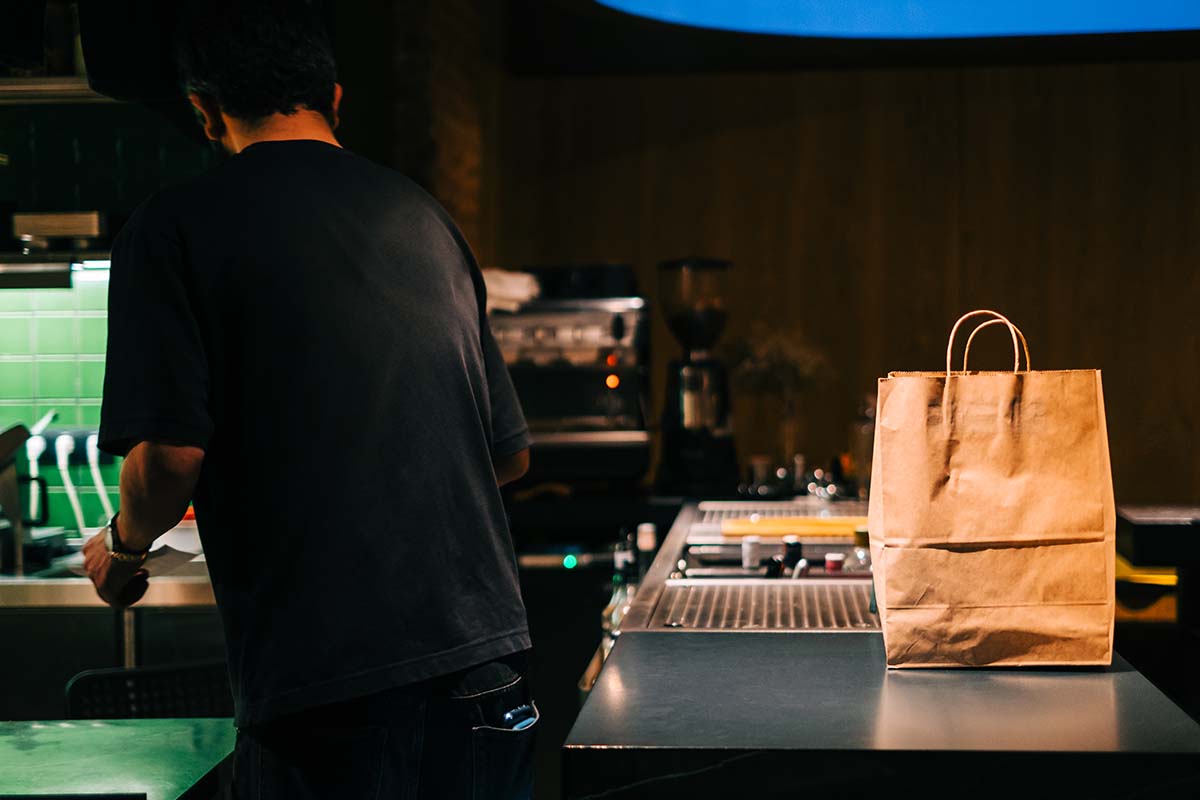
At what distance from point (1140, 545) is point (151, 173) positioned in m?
2.21

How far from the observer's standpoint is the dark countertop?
1065 mm

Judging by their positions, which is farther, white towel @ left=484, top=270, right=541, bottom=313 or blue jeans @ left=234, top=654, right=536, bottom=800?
white towel @ left=484, top=270, right=541, bottom=313

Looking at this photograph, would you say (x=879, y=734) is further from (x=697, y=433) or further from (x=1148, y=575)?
(x=697, y=433)

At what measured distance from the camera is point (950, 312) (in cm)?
476

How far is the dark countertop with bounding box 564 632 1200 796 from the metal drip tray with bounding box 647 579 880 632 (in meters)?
0.24

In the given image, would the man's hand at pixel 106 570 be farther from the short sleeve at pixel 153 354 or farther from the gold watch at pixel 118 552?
the short sleeve at pixel 153 354

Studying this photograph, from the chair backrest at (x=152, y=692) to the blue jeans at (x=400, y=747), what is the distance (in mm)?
744

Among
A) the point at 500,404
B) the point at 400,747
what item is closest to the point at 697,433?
the point at 500,404

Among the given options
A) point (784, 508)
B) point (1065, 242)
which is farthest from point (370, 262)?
point (1065, 242)

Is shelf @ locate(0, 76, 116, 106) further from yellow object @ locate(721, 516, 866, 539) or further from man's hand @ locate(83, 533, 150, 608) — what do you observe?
yellow object @ locate(721, 516, 866, 539)

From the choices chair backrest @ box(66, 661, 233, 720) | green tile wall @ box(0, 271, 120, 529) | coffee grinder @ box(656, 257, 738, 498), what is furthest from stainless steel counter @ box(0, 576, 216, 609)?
coffee grinder @ box(656, 257, 738, 498)

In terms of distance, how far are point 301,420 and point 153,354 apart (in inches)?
6.2

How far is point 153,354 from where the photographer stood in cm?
120

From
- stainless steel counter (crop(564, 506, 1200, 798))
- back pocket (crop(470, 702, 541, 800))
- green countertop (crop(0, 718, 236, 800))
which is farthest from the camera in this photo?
back pocket (crop(470, 702, 541, 800))
